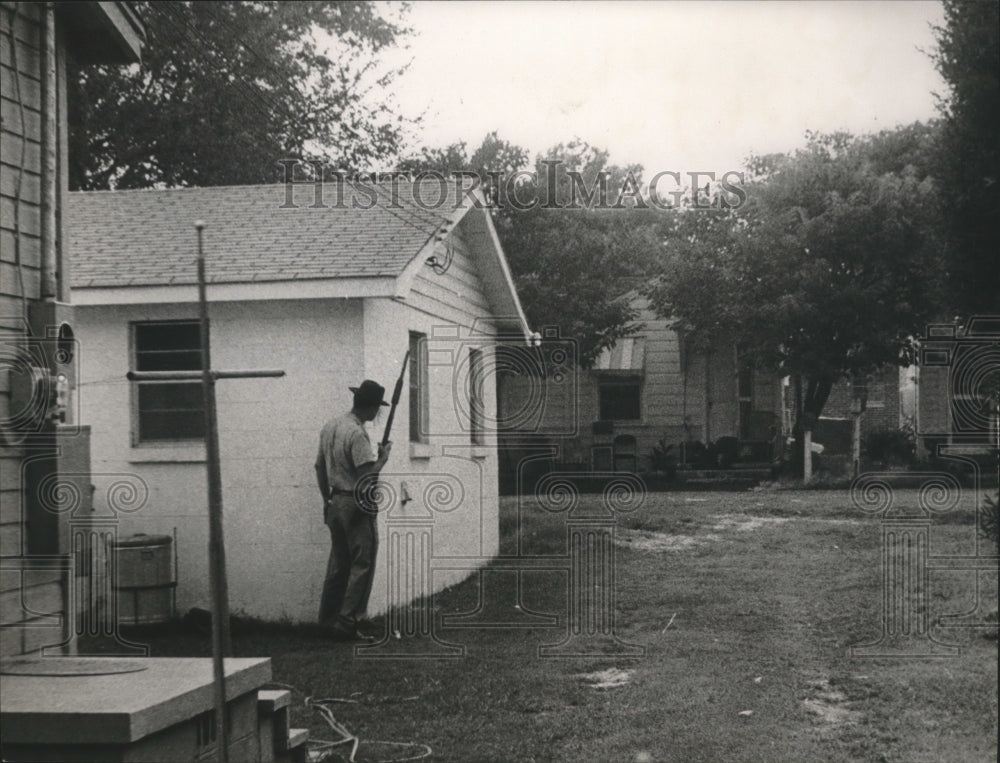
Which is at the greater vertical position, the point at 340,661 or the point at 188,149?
the point at 188,149

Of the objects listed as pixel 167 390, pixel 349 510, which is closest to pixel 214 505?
pixel 349 510

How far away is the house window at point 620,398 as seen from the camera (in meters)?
15.7

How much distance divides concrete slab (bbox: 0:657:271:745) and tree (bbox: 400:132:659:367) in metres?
11.2

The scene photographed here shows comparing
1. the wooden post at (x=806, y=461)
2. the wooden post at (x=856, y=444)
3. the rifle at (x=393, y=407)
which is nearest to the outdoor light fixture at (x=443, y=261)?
the rifle at (x=393, y=407)

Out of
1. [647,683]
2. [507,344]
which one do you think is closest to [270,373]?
[647,683]

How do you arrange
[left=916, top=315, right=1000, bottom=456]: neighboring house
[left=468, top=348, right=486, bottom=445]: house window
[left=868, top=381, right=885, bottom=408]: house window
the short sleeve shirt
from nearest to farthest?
[left=916, top=315, right=1000, bottom=456]: neighboring house
the short sleeve shirt
[left=468, top=348, right=486, bottom=445]: house window
[left=868, top=381, right=885, bottom=408]: house window

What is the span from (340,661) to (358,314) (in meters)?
2.83

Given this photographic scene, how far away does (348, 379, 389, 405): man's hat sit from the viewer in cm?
848

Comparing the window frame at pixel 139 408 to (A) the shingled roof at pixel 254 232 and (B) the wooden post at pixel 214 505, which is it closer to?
(A) the shingled roof at pixel 254 232

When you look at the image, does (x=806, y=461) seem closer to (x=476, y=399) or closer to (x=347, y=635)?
(x=476, y=399)

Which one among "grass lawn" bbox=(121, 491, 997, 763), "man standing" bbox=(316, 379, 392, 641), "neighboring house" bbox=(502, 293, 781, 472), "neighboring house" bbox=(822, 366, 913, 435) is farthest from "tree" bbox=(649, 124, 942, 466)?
"man standing" bbox=(316, 379, 392, 641)

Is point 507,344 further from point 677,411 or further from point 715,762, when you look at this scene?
point 715,762

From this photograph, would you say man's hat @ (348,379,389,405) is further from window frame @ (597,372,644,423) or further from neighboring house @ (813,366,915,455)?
neighboring house @ (813,366,915,455)

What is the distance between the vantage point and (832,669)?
25.0 feet
